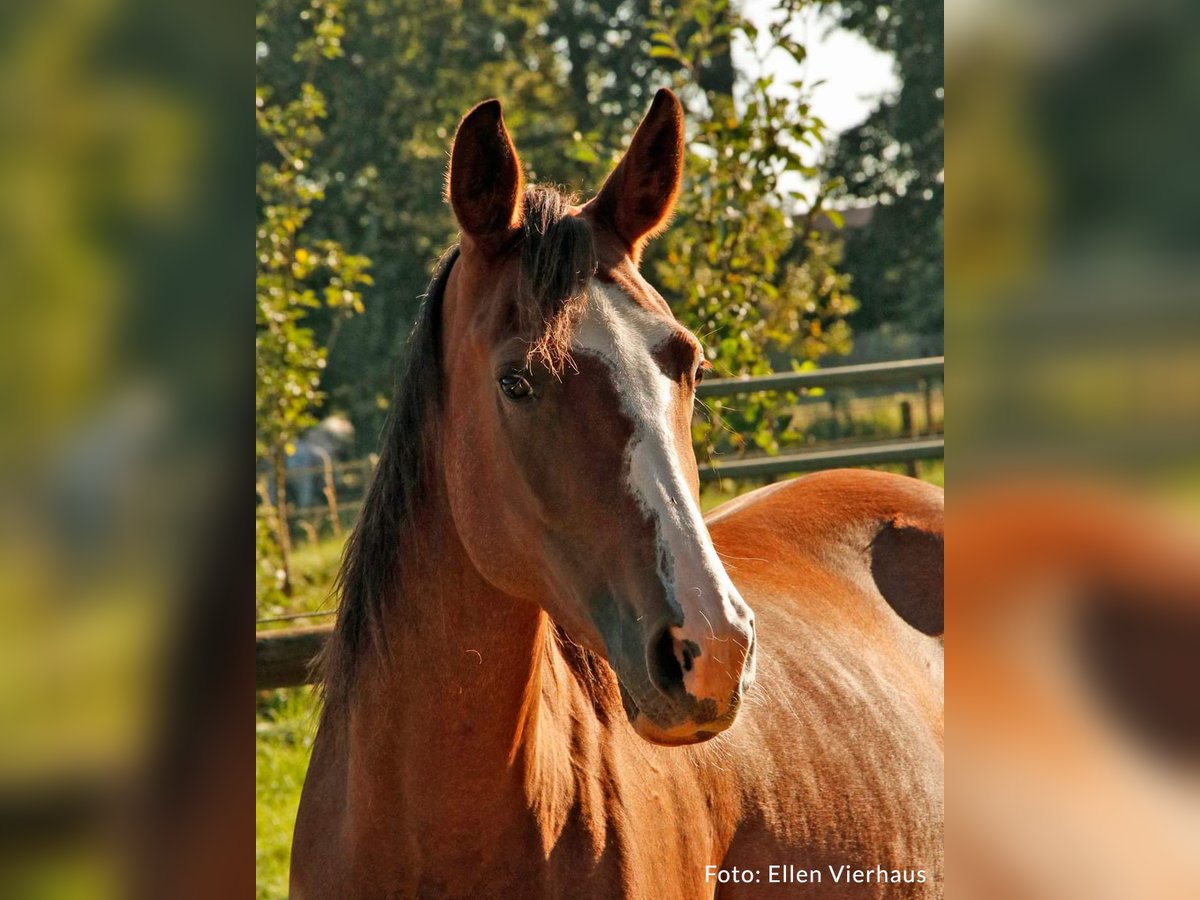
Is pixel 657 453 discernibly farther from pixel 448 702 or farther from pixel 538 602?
pixel 448 702

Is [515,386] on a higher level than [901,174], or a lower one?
lower

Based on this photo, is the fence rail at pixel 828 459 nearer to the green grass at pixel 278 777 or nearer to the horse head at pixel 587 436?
the green grass at pixel 278 777

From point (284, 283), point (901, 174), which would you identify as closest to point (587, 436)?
point (284, 283)

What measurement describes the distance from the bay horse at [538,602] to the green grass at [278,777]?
1.20 metres

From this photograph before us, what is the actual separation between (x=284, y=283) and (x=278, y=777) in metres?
2.29

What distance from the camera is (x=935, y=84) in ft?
22.3

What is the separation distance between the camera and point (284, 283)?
500 cm

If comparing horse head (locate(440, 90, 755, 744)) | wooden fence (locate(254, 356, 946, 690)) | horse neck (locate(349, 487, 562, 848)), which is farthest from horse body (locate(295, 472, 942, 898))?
wooden fence (locate(254, 356, 946, 690))

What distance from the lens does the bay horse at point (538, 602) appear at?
1474 millimetres

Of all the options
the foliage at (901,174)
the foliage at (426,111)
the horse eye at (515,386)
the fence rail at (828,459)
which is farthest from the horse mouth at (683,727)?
the foliage at (901,174)
